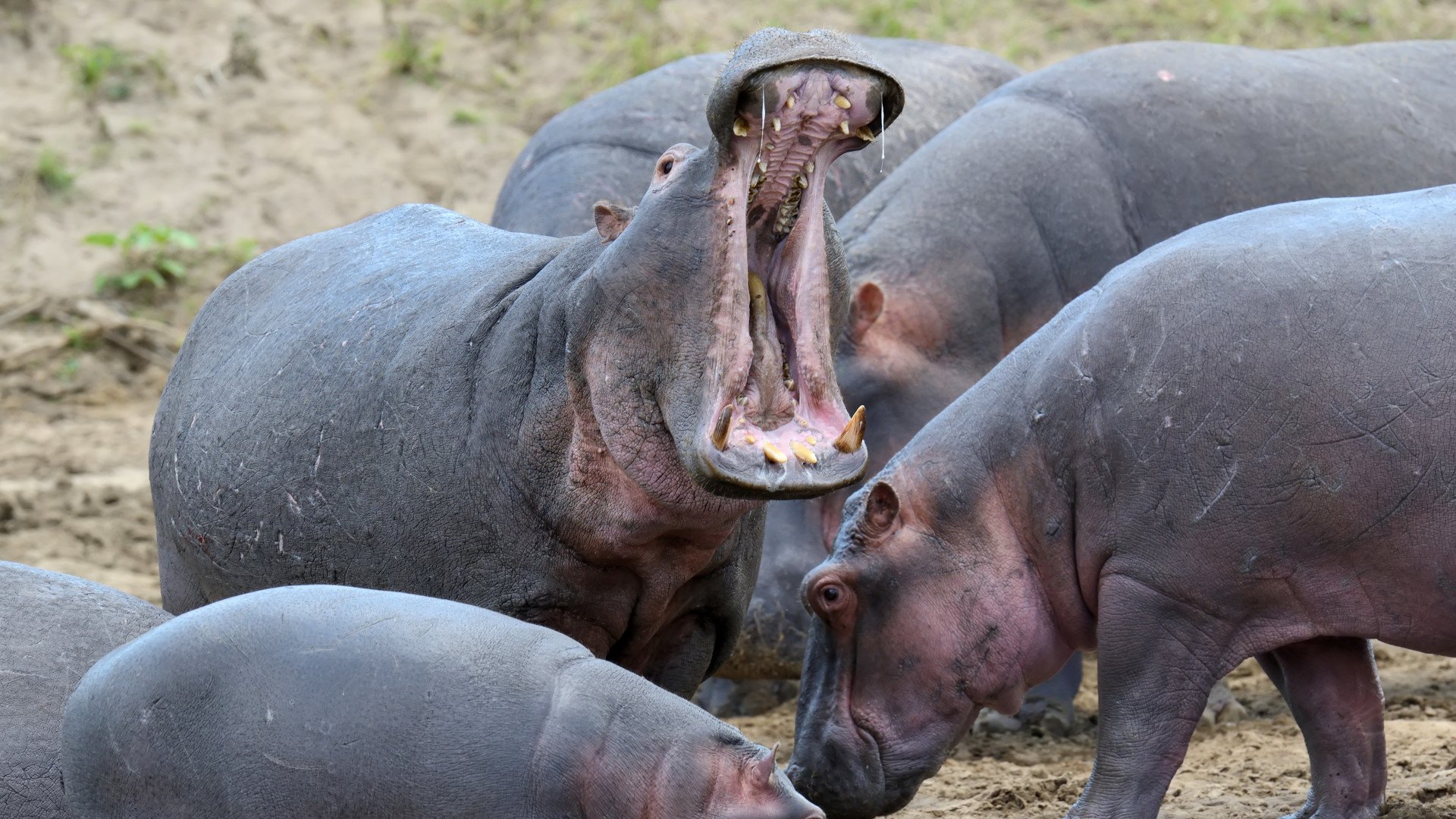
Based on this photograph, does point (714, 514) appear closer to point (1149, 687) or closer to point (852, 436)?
point (852, 436)

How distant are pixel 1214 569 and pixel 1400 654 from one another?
235 cm

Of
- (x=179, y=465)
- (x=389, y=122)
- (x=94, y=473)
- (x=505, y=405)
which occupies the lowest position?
(x=94, y=473)

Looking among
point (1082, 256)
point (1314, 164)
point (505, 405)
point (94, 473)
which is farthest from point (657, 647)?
point (94, 473)

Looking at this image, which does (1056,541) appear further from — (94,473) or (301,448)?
(94,473)

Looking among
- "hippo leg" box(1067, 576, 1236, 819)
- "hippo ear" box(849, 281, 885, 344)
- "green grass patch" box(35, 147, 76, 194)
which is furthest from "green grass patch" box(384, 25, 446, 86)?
"hippo leg" box(1067, 576, 1236, 819)

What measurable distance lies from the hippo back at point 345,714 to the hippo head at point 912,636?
135 cm

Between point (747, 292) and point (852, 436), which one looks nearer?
point (852, 436)

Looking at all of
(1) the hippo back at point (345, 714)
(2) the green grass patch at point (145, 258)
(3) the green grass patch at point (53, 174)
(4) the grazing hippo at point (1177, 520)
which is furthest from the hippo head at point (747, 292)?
(3) the green grass patch at point (53, 174)

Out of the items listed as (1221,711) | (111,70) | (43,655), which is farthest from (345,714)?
(111,70)

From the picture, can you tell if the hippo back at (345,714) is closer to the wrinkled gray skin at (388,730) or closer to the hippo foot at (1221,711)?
the wrinkled gray skin at (388,730)

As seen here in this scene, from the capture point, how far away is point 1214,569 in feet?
13.4

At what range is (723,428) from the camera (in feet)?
11.9

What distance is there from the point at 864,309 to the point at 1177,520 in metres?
1.89

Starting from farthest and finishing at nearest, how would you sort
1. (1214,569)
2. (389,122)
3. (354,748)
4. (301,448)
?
(389,122), (301,448), (1214,569), (354,748)
